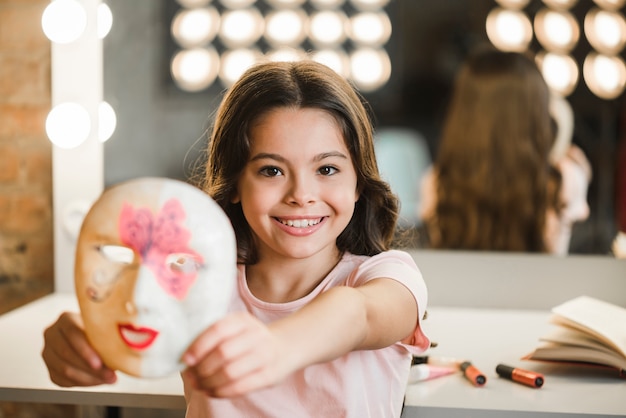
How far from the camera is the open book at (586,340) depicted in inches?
43.7

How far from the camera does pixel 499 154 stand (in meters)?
1.51

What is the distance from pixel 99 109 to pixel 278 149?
0.83 meters

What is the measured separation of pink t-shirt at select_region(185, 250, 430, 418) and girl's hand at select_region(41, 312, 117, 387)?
27 cm

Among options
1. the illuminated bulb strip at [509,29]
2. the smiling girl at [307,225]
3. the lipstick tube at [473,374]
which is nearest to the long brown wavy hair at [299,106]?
the smiling girl at [307,225]

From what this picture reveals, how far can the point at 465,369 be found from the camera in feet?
3.71

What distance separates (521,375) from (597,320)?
184mm

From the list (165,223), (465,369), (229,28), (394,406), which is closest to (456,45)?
(229,28)

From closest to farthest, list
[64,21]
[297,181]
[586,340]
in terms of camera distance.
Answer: [297,181] < [586,340] < [64,21]

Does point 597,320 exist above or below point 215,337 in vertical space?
below

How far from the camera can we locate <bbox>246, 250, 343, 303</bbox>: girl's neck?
102cm

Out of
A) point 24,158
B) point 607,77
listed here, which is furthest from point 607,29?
point 24,158

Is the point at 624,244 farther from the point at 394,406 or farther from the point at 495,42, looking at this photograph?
the point at 394,406

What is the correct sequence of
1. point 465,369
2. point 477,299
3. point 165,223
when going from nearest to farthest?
point 165,223 < point 465,369 < point 477,299

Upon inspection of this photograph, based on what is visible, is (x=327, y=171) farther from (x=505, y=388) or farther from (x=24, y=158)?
(x=24, y=158)
